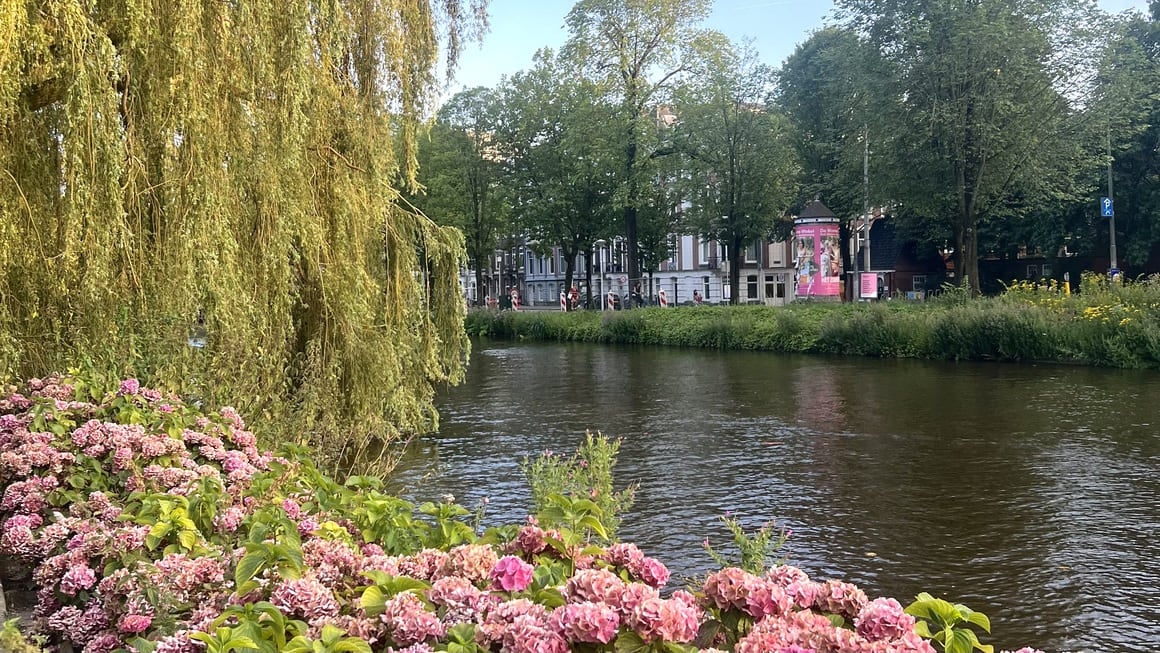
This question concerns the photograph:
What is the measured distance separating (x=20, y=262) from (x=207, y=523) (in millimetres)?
3970

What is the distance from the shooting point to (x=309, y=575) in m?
3.49

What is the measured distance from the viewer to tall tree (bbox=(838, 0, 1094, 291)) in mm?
34719

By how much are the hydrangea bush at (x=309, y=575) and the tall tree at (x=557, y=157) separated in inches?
1740

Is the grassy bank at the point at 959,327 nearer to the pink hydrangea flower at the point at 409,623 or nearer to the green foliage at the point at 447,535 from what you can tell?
the green foliage at the point at 447,535

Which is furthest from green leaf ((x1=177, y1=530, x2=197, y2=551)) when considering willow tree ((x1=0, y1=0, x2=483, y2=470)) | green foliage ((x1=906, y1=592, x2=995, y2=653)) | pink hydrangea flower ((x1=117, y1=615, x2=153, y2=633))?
willow tree ((x1=0, y1=0, x2=483, y2=470))

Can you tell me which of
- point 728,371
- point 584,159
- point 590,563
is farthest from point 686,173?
point 590,563

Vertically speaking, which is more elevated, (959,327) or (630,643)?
(630,643)

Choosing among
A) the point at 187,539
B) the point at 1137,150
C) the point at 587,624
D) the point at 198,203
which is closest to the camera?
the point at 587,624

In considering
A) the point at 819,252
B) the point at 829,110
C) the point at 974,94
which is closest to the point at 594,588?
the point at 974,94

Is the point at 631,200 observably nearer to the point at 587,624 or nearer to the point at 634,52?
the point at 634,52

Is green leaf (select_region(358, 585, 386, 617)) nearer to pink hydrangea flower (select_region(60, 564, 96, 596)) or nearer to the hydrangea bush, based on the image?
the hydrangea bush

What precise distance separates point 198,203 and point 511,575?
573cm

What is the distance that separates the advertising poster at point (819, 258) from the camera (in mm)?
40531

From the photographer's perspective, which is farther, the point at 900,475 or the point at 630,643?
the point at 900,475
